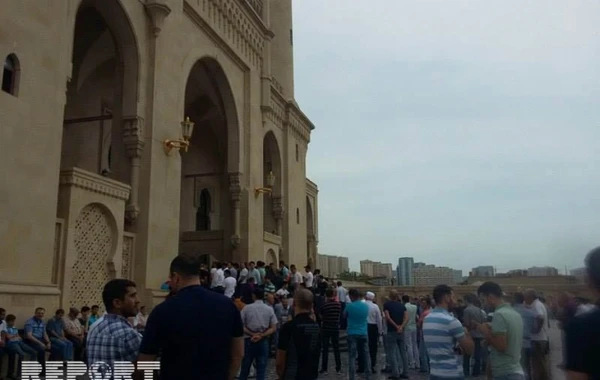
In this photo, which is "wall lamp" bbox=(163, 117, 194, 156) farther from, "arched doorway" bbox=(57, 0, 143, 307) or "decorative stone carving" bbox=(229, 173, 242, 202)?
"decorative stone carving" bbox=(229, 173, 242, 202)

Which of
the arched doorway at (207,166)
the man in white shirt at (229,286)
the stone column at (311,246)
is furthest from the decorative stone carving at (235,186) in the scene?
the stone column at (311,246)

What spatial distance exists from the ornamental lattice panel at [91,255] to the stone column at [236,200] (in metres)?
7.77

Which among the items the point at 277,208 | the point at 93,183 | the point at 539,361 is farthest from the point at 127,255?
the point at 277,208

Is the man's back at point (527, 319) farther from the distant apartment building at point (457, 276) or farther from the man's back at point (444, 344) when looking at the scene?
the distant apartment building at point (457, 276)

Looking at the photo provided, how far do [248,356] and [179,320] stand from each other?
4.77 meters

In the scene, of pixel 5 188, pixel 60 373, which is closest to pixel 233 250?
pixel 5 188

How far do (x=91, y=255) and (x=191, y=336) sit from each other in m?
9.13

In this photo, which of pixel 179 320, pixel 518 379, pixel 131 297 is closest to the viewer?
pixel 179 320

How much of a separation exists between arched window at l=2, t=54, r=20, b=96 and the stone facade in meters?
0.02

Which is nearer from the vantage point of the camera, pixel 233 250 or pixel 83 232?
pixel 83 232

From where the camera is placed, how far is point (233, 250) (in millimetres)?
19828

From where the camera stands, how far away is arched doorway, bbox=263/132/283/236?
81.1 feet

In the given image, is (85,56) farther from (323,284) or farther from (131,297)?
(131,297)

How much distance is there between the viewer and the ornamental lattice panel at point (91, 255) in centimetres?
1091
